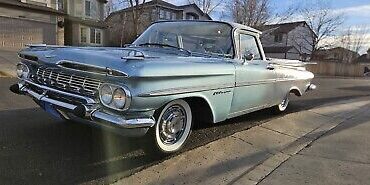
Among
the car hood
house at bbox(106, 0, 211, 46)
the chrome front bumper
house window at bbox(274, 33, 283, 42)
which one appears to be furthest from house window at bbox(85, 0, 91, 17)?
the chrome front bumper

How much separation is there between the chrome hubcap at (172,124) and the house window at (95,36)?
95.8 feet

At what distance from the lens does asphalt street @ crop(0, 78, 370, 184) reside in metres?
3.22

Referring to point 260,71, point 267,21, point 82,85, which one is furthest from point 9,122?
point 267,21

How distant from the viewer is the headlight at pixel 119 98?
3111 millimetres

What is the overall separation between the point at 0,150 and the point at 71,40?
2748 centimetres

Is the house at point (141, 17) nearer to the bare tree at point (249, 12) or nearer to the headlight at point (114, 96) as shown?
the bare tree at point (249, 12)

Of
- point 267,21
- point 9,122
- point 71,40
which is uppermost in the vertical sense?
point 267,21

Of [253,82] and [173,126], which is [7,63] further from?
[173,126]

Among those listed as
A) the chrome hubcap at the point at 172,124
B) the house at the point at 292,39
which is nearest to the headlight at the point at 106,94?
the chrome hubcap at the point at 172,124

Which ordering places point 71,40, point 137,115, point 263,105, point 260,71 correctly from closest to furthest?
point 137,115, point 260,71, point 263,105, point 71,40

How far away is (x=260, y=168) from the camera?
3.89 meters

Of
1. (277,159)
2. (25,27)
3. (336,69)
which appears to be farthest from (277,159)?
(336,69)

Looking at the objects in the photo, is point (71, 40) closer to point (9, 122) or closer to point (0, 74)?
point (0, 74)

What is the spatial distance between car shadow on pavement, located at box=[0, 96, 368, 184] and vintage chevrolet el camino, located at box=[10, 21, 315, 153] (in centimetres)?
A: 46
